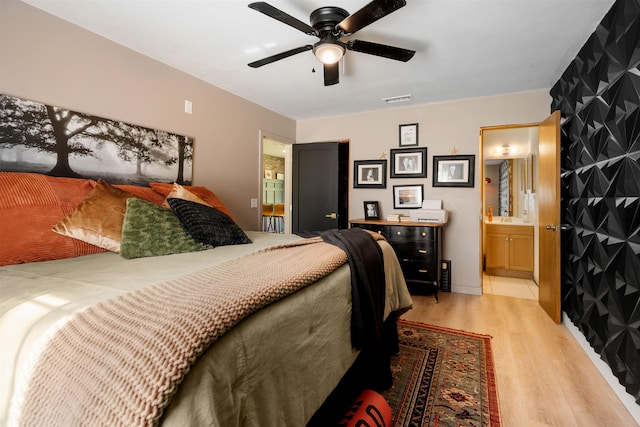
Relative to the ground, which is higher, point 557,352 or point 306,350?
point 306,350

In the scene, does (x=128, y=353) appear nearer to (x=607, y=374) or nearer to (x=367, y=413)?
(x=367, y=413)

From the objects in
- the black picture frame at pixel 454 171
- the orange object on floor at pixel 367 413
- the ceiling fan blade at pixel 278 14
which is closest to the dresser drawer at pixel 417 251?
the black picture frame at pixel 454 171

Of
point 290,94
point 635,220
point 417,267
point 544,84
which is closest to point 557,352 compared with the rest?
point 635,220

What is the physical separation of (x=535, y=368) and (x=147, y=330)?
8.27 ft

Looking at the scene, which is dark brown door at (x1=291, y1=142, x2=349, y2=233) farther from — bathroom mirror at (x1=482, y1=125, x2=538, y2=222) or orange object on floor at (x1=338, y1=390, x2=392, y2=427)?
orange object on floor at (x1=338, y1=390, x2=392, y2=427)

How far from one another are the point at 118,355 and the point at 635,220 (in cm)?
243

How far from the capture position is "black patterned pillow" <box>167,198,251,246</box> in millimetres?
1949

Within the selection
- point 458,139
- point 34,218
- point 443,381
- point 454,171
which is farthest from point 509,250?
point 34,218

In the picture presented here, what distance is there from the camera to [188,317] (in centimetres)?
67

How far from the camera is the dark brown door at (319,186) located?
4457 mm

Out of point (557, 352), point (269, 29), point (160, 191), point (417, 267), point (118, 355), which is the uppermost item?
point (269, 29)

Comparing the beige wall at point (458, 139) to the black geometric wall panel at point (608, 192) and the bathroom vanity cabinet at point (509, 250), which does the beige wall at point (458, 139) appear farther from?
the bathroom vanity cabinet at point (509, 250)

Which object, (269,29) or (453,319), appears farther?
(453,319)

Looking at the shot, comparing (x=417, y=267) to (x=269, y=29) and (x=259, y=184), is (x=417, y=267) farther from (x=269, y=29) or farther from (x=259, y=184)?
(x=269, y=29)
